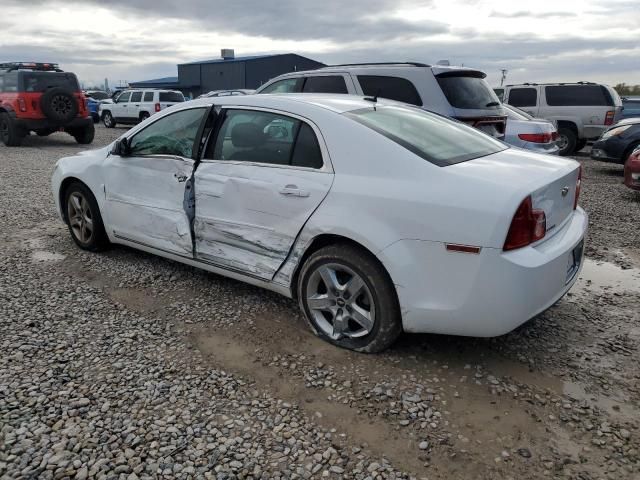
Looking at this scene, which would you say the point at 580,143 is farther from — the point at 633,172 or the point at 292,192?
the point at 292,192

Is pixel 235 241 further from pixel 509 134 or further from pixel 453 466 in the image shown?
pixel 509 134

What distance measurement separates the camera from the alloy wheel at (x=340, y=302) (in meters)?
3.03

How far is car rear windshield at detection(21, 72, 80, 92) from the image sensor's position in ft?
40.7

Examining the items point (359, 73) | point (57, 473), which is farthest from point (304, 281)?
point (359, 73)

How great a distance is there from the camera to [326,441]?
2.41 metres

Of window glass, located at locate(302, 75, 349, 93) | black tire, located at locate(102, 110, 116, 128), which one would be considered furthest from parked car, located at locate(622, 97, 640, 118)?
black tire, located at locate(102, 110, 116, 128)

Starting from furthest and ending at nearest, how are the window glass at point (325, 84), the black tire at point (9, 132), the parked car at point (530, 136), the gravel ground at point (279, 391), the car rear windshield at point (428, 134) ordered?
the black tire at point (9, 132) < the parked car at point (530, 136) < the window glass at point (325, 84) < the car rear windshield at point (428, 134) < the gravel ground at point (279, 391)

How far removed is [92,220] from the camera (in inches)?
186

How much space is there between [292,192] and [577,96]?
1184cm

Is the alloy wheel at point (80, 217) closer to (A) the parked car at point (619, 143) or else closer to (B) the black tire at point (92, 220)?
(B) the black tire at point (92, 220)

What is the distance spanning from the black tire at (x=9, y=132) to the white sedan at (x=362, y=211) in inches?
423

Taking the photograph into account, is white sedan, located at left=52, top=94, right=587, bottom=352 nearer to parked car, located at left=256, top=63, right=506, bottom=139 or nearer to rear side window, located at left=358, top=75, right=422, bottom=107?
parked car, located at left=256, top=63, right=506, bottom=139

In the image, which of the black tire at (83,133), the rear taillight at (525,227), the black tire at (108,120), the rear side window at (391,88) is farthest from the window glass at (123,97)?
the rear taillight at (525,227)

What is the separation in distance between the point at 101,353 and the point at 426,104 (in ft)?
15.7
